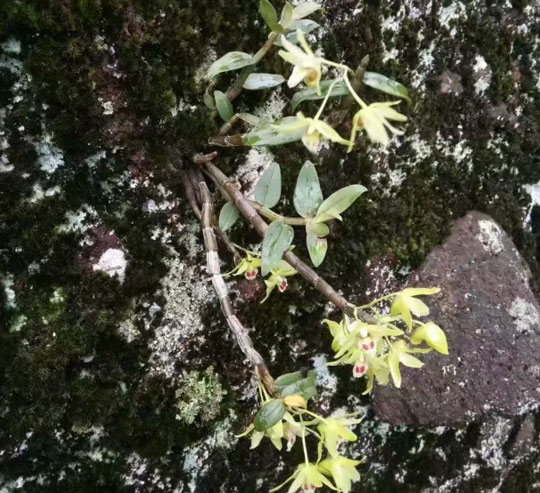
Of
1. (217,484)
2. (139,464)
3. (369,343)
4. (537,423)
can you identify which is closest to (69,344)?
(139,464)

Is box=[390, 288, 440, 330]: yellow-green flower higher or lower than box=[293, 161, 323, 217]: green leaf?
lower

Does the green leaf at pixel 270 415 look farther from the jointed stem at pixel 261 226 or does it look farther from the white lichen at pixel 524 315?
the white lichen at pixel 524 315

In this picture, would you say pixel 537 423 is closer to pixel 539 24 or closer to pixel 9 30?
pixel 539 24

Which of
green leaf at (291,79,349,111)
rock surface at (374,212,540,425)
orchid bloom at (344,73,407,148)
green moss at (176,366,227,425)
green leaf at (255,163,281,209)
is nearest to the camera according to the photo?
orchid bloom at (344,73,407,148)

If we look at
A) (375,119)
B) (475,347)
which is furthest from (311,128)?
(475,347)

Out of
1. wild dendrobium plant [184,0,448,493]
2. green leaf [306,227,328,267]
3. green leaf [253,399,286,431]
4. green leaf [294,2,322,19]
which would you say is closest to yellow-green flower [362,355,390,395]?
wild dendrobium plant [184,0,448,493]

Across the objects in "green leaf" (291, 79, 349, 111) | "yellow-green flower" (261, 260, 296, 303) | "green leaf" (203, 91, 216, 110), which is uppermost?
"green leaf" (203, 91, 216, 110)

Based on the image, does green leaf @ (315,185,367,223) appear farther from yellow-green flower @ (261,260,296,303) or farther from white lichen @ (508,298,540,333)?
white lichen @ (508,298,540,333)
